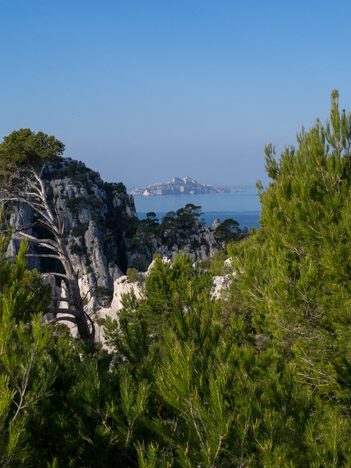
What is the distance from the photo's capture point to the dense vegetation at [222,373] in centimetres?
315

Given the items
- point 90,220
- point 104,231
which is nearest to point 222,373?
point 90,220

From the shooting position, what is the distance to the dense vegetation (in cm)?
315

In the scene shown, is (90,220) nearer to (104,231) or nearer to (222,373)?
(104,231)

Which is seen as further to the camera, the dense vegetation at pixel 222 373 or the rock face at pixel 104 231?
the rock face at pixel 104 231

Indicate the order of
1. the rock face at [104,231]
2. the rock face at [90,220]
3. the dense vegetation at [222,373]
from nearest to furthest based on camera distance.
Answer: the dense vegetation at [222,373]
the rock face at [90,220]
the rock face at [104,231]

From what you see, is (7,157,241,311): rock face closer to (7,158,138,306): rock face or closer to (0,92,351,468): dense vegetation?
(7,158,138,306): rock face

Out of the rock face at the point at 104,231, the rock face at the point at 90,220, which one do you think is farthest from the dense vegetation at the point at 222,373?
the rock face at the point at 104,231

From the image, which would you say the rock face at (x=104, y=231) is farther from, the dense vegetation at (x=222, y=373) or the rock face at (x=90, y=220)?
the dense vegetation at (x=222, y=373)

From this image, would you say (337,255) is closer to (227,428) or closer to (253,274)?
(253,274)

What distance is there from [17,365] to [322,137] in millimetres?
6009

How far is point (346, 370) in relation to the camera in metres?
5.81

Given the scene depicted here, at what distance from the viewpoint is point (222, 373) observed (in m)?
3.09

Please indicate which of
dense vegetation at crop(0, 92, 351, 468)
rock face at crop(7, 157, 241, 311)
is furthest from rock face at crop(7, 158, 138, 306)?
dense vegetation at crop(0, 92, 351, 468)

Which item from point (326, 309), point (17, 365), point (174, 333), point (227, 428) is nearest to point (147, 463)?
point (227, 428)
